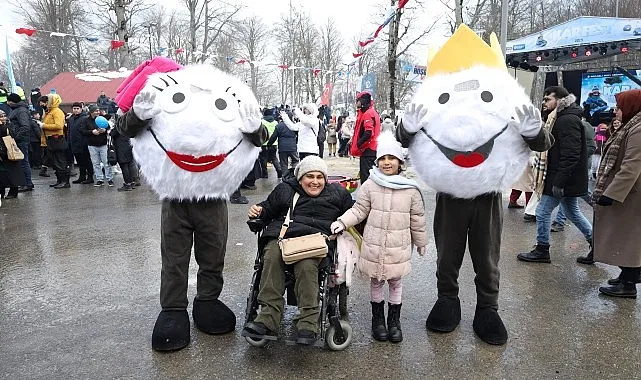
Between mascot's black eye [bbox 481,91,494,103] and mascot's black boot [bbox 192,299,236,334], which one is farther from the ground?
mascot's black eye [bbox 481,91,494,103]

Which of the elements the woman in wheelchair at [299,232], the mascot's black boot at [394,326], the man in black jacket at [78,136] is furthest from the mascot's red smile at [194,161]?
the man in black jacket at [78,136]

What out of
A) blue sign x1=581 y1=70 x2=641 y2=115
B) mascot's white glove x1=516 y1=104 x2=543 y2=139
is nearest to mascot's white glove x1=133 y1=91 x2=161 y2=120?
mascot's white glove x1=516 y1=104 x2=543 y2=139

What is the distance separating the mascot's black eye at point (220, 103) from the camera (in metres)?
3.29

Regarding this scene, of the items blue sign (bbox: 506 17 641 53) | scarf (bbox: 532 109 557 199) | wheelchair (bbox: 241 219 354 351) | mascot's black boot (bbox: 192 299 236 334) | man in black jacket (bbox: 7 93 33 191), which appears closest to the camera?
wheelchair (bbox: 241 219 354 351)

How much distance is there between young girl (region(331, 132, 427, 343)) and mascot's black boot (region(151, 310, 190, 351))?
118cm

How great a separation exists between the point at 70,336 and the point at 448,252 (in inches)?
105

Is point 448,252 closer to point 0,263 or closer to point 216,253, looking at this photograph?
point 216,253

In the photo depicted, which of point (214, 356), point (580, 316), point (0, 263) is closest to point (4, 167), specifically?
point (0, 263)

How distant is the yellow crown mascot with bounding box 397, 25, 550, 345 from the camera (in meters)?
3.12

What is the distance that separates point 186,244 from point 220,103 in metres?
0.99

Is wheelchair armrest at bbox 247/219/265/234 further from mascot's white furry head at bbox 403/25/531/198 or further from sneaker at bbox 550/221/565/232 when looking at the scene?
sneaker at bbox 550/221/565/232

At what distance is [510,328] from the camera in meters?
3.63

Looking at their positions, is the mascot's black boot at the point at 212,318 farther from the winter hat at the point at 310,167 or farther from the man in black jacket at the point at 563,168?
the man in black jacket at the point at 563,168

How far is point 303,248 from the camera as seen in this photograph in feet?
10.4
